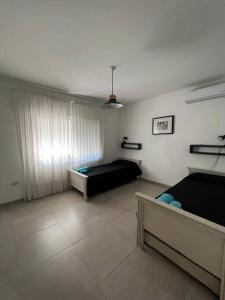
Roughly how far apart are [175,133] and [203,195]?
5.84 feet

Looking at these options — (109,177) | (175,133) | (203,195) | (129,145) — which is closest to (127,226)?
(203,195)

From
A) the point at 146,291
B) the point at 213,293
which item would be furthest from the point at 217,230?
the point at 146,291

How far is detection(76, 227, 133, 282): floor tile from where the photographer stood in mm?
1423

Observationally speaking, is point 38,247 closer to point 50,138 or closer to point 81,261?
point 81,261

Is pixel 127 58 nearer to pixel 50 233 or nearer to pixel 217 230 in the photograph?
pixel 217 230

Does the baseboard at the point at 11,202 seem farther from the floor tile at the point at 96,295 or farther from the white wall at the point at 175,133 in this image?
the white wall at the point at 175,133

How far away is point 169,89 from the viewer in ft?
10.5

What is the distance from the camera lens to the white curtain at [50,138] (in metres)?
2.74

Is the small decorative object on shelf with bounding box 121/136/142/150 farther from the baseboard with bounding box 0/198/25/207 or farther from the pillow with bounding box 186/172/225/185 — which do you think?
the baseboard with bounding box 0/198/25/207

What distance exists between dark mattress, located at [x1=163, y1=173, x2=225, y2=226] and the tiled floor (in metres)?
0.66

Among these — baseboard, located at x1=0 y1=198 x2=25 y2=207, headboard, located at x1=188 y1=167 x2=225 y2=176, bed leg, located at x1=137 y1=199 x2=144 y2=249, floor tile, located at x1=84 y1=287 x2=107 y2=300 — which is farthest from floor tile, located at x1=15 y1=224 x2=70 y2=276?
headboard, located at x1=188 y1=167 x2=225 y2=176

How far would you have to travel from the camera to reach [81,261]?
1506mm

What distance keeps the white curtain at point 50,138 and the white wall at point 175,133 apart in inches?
55.2

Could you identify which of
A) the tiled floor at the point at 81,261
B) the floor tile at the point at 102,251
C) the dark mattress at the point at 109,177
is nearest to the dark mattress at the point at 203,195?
the tiled floor at the point at 81,261
